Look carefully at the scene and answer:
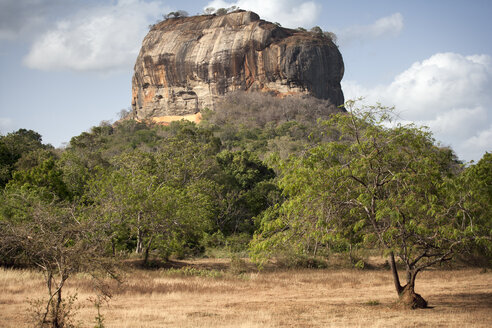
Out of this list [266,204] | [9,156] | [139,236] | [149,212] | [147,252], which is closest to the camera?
[149,212]

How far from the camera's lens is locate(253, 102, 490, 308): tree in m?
12.1

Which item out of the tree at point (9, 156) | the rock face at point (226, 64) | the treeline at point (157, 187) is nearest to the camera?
the treeline at point (157, 187)

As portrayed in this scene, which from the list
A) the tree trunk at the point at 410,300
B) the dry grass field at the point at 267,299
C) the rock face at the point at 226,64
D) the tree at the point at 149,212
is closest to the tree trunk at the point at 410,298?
the tree trunk at the point at 410,300

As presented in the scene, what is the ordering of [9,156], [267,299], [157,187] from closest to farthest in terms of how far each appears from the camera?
[267,299] → [157,187] → [9,156]

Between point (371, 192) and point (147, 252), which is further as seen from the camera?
point (147, 252)

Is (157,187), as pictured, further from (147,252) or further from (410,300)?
(410,300)

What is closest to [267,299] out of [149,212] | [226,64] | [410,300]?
[410,300]

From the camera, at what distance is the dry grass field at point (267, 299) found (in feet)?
38.4

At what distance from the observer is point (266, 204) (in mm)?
36500

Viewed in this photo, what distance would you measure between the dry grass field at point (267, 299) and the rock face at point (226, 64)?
62.7m

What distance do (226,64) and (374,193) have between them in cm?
7284

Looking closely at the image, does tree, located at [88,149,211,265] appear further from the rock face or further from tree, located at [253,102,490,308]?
the rock face

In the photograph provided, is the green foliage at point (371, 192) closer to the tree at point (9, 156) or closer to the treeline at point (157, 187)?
the treeline at point (157, 187)

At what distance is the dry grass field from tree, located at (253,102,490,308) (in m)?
1.65
